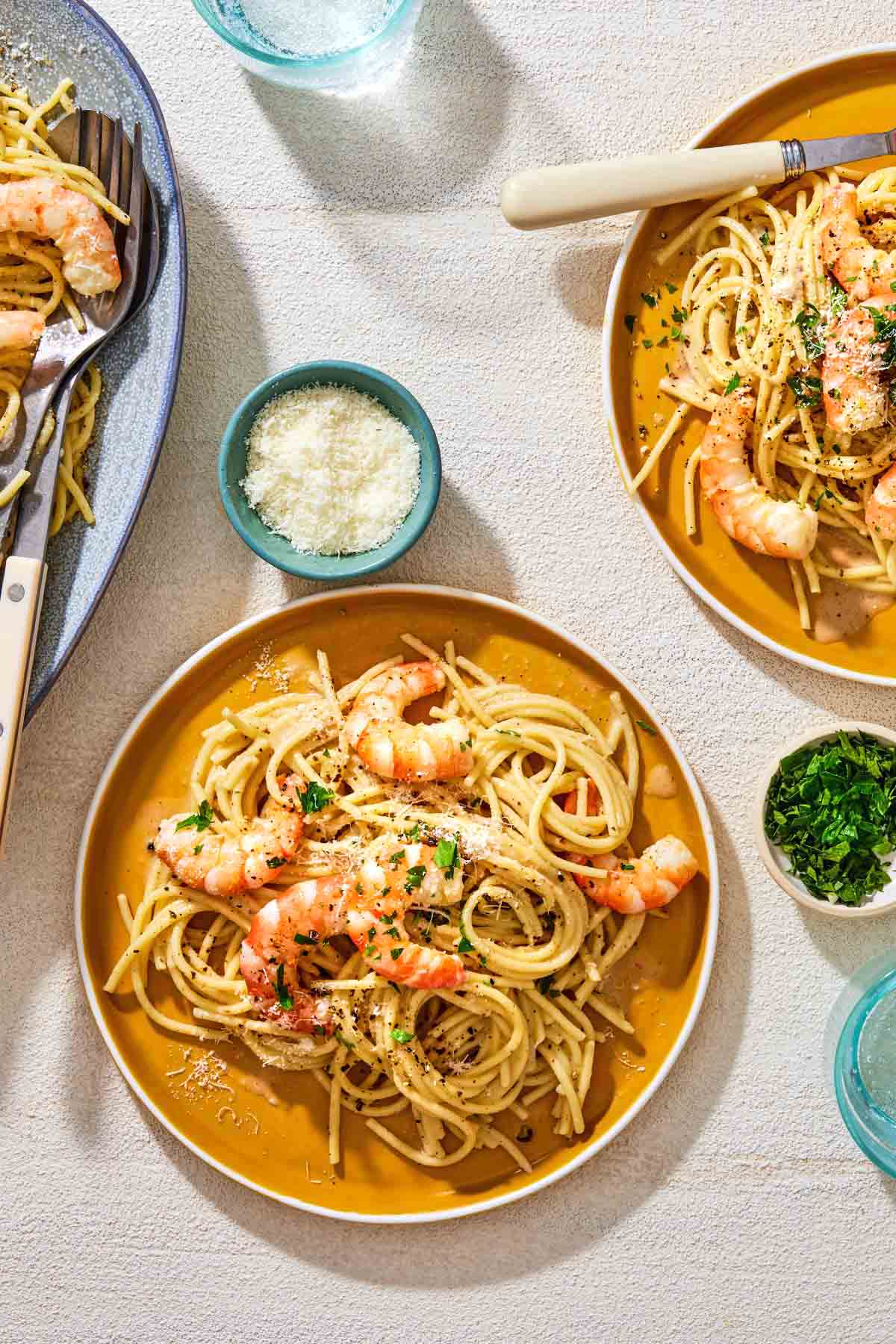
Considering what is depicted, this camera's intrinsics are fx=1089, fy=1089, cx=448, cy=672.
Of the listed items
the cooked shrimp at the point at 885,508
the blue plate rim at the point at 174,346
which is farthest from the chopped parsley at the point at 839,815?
the blue plate rim at the point at 174,346

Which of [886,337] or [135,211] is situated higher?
[135,211]

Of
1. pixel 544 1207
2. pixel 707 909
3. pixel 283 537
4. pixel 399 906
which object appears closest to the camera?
pixel 399 906

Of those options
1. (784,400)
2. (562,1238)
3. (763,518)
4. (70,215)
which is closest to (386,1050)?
(562,1238)

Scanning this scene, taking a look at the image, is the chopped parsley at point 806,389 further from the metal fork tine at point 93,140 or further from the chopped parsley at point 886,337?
the metal fork tine at point 93,140

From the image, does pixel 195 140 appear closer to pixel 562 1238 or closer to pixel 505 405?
pixel 505 405

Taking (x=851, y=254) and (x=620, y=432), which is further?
(x=620, y=432)

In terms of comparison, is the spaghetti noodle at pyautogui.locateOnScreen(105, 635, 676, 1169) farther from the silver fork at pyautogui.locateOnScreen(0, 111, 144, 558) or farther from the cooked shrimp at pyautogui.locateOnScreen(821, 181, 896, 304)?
the cooked shrimp at pyautogui.locateOnScreen(821, 181, 896, 304)

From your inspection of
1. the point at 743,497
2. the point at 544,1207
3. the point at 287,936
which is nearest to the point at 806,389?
the point at 743,497

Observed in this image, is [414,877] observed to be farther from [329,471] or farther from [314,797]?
[329,471]
